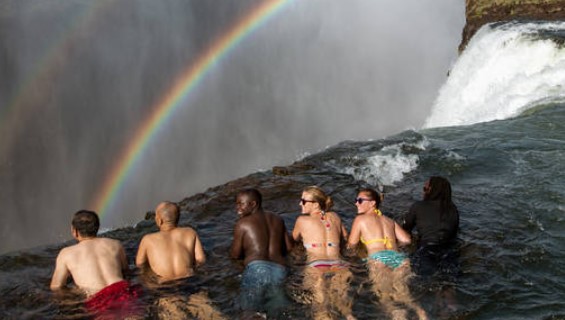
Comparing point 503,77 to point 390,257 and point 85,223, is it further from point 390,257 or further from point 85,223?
point 85,223

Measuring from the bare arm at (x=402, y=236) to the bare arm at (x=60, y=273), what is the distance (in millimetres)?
4132

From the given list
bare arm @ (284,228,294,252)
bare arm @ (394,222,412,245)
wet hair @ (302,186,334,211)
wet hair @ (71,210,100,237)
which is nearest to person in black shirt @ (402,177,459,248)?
bare arm @ (394,222,412,245)

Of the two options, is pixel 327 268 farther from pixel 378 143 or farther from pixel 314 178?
pixel 378 143

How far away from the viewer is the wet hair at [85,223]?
19.6ft

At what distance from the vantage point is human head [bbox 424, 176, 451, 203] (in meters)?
6.92

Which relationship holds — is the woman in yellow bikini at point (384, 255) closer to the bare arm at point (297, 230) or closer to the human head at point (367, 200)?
the human head at point (367, 200)

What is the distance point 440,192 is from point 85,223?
14.9ft

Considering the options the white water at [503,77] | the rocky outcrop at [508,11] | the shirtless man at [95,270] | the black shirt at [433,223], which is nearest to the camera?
the shirtless man at [95,270]

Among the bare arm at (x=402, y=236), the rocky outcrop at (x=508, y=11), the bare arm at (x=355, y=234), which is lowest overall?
the bare arm at (x=402, y=236)

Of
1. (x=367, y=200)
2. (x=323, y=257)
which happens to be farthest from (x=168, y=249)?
(x=367, y=200)

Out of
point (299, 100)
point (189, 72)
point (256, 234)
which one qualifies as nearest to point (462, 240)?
point (256, 234)

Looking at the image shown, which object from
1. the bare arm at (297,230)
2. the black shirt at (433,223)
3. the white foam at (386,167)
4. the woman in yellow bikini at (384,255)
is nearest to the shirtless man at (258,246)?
the bare arm at (297,230)

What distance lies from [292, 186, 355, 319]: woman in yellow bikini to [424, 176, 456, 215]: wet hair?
132 centimetres

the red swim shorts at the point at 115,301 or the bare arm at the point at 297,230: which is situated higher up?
the bare arm at the point at 297,230
